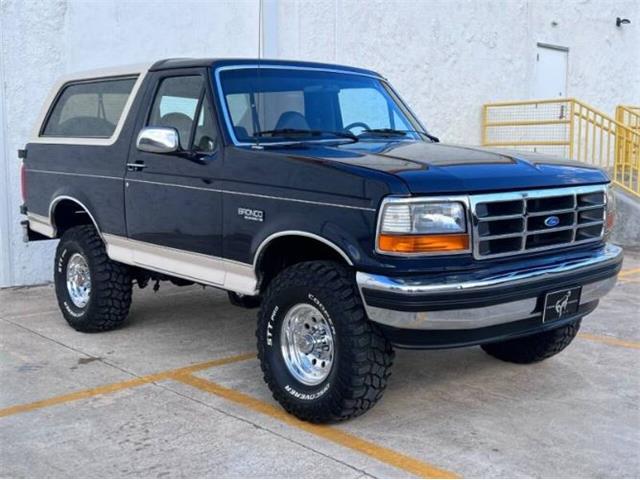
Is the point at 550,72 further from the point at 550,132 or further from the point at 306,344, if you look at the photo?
the point at 306,344

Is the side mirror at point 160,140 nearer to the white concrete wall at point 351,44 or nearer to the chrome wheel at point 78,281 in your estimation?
the chrome wheel at point 78,281

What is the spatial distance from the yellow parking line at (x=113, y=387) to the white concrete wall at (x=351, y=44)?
3650mm

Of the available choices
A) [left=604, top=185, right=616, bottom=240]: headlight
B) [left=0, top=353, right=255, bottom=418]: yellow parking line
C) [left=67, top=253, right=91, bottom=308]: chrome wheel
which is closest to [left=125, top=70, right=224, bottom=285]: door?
[left=0, top=353, right=255, bottom=418]: yellow parking line

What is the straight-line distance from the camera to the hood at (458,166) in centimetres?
397

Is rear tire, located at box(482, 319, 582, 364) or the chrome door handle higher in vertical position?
the chrome door handle

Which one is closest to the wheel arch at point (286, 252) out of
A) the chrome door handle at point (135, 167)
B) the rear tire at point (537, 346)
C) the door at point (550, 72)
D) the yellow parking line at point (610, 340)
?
the chrome door handle at point (135, 167)

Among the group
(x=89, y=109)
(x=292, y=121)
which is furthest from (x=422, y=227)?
(x=89, y=109)

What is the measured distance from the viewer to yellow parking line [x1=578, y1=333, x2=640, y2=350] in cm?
611

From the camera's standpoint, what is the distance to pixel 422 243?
3.90m

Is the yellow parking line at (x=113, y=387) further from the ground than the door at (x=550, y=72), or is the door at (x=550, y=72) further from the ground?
the door at (x=550, y=72)

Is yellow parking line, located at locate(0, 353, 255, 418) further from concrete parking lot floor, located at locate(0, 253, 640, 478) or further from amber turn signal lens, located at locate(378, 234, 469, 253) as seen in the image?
amber turn signal lens, located at locate(378, 234, 469, 253)

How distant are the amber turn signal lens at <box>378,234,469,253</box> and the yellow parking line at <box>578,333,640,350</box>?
9.29ft

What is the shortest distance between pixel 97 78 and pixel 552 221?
3.96 m

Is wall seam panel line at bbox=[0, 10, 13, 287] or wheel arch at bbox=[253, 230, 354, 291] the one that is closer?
wheel arch at bbox=[253, 230, 354, 291]
